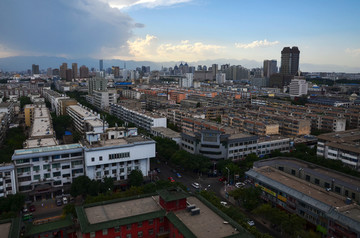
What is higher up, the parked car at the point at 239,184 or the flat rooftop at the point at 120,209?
the flat rooftop at the point at 120,209

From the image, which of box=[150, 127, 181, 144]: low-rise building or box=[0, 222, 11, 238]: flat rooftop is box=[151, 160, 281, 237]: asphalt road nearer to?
box=[150, 127, 181, 144]: low-rise building

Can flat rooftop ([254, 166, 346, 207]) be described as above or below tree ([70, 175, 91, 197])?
above

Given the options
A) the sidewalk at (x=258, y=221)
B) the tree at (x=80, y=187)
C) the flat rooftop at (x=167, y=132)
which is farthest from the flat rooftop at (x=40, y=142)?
the sidewalk at (x=258, y=221)

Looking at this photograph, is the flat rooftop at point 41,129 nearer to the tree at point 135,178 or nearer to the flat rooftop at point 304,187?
the tree at point 135,178

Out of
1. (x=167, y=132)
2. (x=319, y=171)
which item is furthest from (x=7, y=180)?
(x=319, y=171)

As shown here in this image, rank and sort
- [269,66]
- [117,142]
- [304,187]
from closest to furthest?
1. [304,187]
2. [117,142]
3. [269,66]

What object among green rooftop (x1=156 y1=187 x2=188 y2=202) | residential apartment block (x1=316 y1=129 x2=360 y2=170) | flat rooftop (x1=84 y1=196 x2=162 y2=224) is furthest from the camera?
residential apartment block (x1=316 y1=129 x2=360 y2=170)

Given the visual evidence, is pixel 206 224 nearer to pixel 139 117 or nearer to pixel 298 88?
→ pixel 139 117

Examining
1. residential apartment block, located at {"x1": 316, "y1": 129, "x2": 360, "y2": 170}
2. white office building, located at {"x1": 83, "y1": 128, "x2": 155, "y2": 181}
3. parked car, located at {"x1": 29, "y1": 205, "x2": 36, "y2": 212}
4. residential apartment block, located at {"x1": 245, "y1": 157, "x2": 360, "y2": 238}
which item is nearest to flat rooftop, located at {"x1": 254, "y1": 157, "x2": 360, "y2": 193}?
residential apartment block, located at {"x1": 245, "y1": 157, "x2": 360, "y2": 238}
